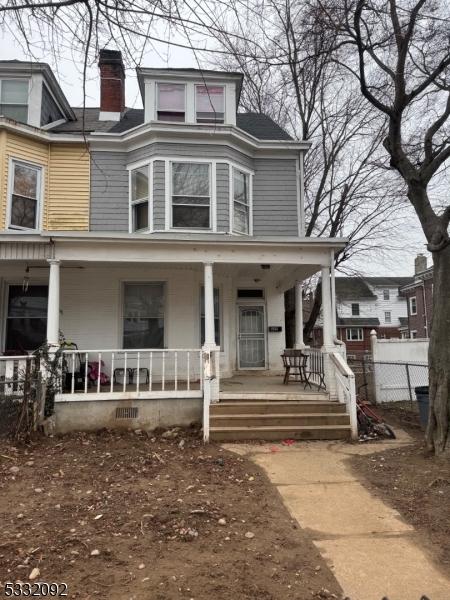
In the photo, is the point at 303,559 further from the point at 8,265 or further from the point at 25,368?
the point at 8,265

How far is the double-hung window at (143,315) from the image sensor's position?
10336 mm

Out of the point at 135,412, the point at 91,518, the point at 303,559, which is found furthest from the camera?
the point at 135,412

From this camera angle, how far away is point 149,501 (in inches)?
178

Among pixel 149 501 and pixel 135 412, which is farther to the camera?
pixel 135 412

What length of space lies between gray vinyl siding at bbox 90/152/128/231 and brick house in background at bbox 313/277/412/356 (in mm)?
33811

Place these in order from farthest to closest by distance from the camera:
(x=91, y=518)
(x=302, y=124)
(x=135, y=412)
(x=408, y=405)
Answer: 1. (x=302, y=124)
2. (x=408, y=405)
3. (x=135, y=412)
4. (x=91, y=518)

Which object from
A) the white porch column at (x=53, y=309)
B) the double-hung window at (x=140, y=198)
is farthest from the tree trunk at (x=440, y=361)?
the double-hung window at (x=140, y=198)

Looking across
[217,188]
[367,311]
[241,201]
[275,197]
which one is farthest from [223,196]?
[367,311]

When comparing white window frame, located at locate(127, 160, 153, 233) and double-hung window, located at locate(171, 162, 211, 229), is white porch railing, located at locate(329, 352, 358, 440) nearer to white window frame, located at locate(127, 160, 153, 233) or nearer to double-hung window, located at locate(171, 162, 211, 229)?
double-hung window, located at locate(171, 162, 211, 229)

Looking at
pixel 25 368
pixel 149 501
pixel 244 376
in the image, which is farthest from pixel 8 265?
pixel 149 501

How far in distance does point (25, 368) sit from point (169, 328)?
371 cm

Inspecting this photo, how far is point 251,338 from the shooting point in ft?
36.4

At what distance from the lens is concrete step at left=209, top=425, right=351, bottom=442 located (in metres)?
7.21

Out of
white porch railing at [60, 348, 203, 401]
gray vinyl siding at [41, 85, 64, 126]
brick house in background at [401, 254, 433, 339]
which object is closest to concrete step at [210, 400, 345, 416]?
white porch railing at [60, 348, 203, 401]
